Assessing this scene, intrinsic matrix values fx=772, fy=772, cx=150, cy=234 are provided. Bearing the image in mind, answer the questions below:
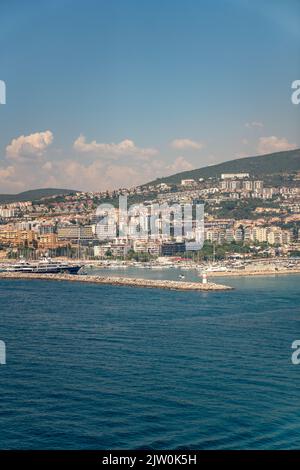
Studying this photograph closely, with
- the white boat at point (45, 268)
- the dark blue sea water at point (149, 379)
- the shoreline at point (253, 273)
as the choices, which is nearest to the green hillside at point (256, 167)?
the shoreline at point (253, 273)

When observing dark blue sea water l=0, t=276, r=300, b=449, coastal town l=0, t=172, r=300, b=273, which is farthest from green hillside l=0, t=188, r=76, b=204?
dark blue sea water l=0, t=276, r=300, b=449

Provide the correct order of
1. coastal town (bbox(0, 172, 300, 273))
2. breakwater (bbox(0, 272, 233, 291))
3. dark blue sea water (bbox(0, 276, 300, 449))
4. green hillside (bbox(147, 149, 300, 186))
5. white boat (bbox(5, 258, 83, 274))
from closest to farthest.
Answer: dark blue sea water (bbox(0, 276, 300, 449)) < breakwater (bbox(0, 272, 233, 291)) < white boat (bbox(5, 258, 83, 274)) < coastal town (bbox(0, 172, 300, 273)) < green hillside (bbox(147, 149, 300, 186))

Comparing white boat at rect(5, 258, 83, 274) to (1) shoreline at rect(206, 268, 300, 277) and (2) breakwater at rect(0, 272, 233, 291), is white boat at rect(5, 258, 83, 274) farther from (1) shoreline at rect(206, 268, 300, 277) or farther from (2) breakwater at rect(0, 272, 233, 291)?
(1) shoreline at rect(206, 268, 300, 277)

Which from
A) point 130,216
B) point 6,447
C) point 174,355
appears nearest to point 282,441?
point 6,447

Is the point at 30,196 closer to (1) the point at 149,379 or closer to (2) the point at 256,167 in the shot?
(2) the point at 256,167

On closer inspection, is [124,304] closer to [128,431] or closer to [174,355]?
[174,355]

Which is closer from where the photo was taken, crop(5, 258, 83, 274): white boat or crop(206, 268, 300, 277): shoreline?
crop(206, 268, 300, 277): shoreline
